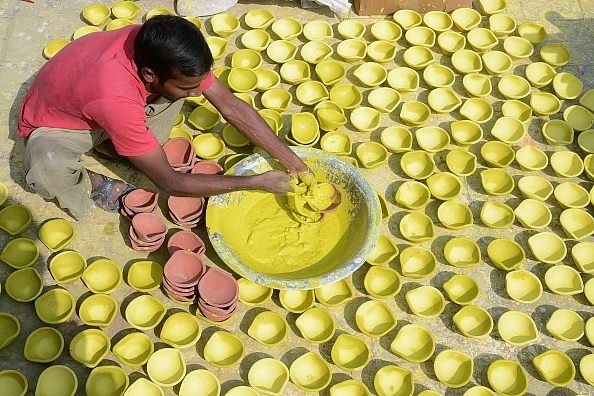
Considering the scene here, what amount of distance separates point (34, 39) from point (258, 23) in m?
1.66

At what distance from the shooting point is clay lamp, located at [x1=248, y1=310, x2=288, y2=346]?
9.70ft

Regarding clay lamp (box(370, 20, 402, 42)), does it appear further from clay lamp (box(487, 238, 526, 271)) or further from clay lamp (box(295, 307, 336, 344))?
clay lamp (box(295, 307, 336, 344))

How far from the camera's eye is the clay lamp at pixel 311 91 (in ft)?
12.9

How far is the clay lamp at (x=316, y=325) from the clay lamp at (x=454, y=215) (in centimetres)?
91

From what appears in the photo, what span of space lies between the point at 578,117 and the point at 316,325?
2301mm

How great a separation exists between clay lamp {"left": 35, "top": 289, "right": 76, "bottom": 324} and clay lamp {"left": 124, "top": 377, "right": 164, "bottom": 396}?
543mm

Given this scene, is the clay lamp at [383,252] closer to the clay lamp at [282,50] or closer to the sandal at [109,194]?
the sandal at [109,194]

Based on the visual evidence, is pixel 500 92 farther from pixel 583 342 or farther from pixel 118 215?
pixel 118 215

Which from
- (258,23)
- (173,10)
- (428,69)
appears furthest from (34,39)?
(428,69)

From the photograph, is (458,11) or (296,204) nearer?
(296,204)

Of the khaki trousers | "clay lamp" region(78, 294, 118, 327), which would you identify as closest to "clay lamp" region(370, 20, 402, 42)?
the khaki trousers

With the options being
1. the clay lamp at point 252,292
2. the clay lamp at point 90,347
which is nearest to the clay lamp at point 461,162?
the clay lamp at point 252,292

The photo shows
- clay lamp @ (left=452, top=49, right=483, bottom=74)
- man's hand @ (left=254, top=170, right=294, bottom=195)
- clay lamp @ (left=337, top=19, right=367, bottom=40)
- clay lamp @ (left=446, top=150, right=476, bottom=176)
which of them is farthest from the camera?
clay lamp @ (left=337, top=19, right=367, bottom=40)

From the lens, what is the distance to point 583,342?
→ 119 inches
